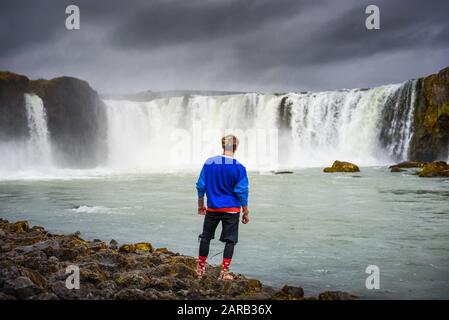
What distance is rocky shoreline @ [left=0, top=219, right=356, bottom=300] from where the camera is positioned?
5488 millimetres

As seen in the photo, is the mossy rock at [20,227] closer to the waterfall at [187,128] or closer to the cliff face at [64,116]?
the cliff face at [64,116]

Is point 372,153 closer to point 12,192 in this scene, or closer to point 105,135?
point 105,135

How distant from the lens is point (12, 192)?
23125 millimetres

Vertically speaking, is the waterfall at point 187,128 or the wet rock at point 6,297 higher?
the waterfall at point 187,128

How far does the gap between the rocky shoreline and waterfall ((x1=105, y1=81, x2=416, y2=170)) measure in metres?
35.3

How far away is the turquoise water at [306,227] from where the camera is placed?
24.9 ft

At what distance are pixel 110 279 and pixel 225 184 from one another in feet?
6.53

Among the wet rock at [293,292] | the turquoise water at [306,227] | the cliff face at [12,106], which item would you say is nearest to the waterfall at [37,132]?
the cliff face at [12,106]

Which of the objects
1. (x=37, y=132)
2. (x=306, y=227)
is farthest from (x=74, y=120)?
(x=306, y=227)

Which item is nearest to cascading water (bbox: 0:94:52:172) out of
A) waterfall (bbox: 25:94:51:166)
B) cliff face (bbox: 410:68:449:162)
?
waterfall (bbox: 25:94:51:166)

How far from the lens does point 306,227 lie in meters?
12.2

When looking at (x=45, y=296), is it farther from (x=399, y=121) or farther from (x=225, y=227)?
(x=399, y=121)

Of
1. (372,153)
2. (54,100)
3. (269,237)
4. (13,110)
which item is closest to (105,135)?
(54,100)

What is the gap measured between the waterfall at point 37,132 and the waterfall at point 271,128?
8.11 meters
